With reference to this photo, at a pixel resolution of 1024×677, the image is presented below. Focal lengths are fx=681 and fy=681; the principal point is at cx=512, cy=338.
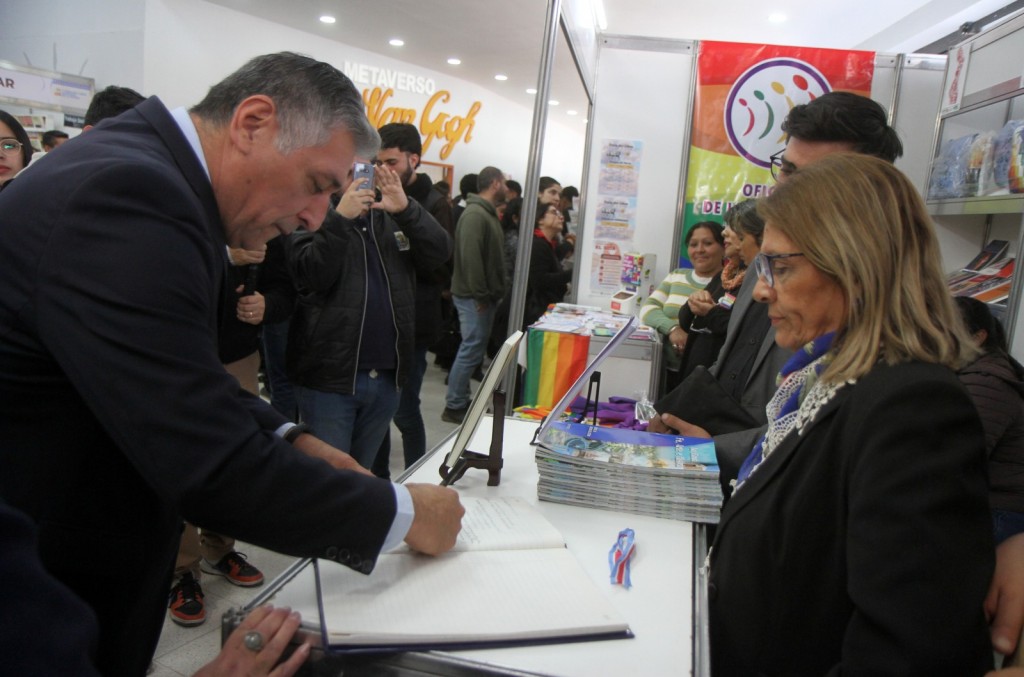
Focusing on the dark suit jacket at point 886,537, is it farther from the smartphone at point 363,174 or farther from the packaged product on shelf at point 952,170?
the packaged product on shelf at point 952,170

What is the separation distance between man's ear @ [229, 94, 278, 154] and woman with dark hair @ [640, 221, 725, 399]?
2897mm

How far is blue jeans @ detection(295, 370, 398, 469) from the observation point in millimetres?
2396

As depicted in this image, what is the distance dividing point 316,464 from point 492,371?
530mm

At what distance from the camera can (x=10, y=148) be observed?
2592mm

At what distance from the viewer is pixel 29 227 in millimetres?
745

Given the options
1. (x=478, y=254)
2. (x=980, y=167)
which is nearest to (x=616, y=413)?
(x=980, y=167)

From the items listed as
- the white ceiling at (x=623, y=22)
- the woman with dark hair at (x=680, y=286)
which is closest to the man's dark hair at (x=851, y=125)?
the woman with dark hair at (x=680, y=286)

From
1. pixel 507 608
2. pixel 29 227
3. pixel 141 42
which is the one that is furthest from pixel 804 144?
pixel 141 42

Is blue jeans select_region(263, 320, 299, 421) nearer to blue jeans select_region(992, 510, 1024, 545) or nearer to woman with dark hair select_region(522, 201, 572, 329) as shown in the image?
woman with dark hair select_region(522, 201, 572, 329)

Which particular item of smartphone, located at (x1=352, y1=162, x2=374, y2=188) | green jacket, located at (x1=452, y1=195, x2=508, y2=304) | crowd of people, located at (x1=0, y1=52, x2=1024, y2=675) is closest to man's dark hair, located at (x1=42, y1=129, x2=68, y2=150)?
green jacket, located at (x1=452, y1=195, x2=508, y2=304)

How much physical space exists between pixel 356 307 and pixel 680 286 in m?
2.06

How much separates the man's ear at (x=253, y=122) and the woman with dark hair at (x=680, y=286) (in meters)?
2.90

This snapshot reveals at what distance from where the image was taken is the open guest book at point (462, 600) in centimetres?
84

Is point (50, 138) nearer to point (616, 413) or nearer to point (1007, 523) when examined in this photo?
point (616, 413)
